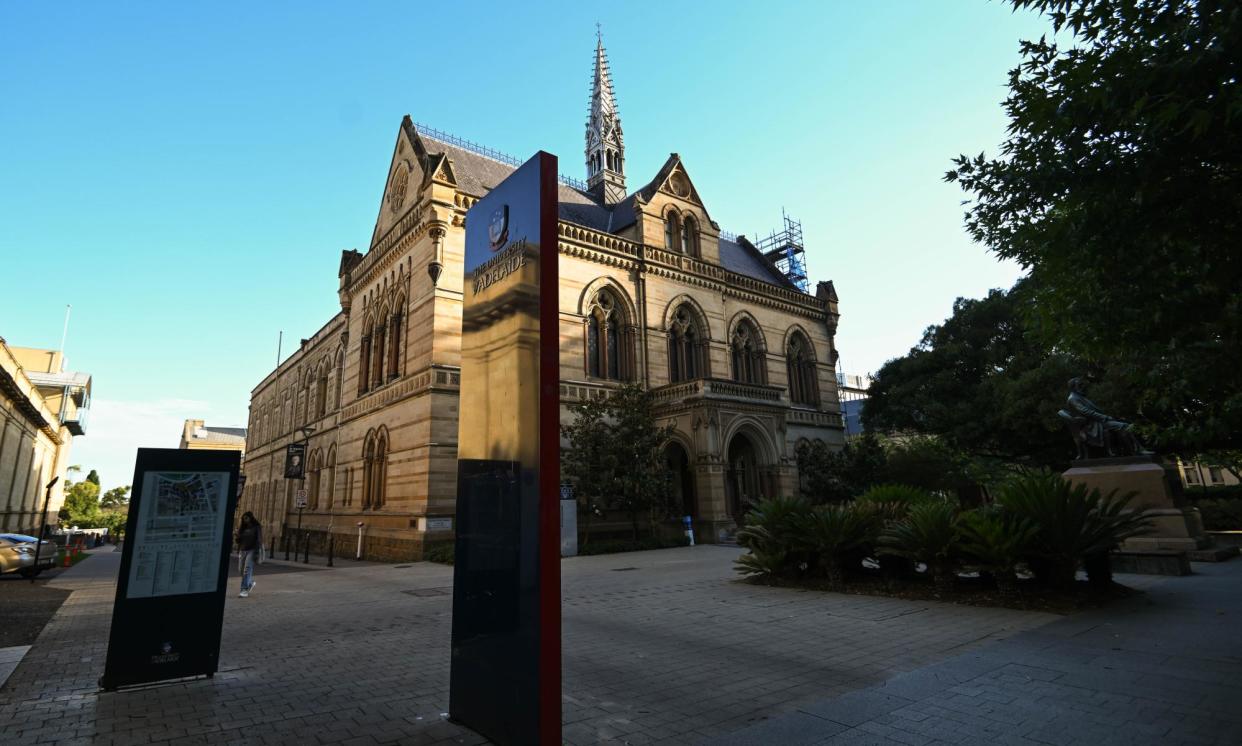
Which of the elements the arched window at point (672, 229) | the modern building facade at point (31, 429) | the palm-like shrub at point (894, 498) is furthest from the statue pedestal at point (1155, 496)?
the modern building facade at point (31, 429)

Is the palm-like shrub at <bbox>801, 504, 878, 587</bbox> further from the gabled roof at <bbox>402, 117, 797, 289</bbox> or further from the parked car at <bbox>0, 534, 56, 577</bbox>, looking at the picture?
the parked car at <bbox>0, 534, 56, 577</bbox>

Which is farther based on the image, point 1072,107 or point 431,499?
point 431,499

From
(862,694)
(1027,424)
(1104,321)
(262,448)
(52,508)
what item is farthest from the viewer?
(52,508)

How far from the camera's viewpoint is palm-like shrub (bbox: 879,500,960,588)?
Result: 8859 mm

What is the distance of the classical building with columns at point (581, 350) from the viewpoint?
2142 centimetres

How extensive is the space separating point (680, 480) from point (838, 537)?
48.3 ft

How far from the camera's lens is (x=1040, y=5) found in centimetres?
548

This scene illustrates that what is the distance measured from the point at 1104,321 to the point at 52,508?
245 ft

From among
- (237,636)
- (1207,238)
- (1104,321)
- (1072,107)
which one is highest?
(1072,107)

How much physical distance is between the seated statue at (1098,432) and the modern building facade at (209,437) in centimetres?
9621

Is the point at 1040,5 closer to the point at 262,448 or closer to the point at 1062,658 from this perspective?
the point at 1062,658

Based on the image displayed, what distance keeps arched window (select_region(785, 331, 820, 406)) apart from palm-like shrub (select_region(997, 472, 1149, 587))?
2386 cm

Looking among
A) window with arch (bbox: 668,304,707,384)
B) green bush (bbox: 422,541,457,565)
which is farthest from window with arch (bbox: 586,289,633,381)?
green bush (bbox: 422,541,457,565)

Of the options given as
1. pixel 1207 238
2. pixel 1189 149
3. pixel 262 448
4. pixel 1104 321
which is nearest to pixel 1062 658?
pixel 1104 321
